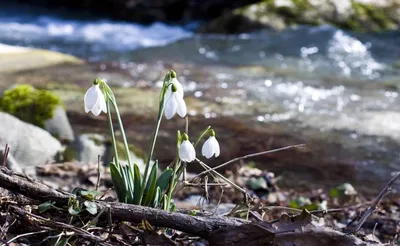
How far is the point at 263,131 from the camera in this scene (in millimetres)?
6711

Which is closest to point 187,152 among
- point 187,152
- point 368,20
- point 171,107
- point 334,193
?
point 187,152

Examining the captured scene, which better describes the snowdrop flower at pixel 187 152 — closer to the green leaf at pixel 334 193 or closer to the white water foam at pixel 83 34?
the green leaf at pixel 334 193

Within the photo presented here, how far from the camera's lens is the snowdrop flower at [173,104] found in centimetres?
204

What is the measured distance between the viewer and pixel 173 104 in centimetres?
204

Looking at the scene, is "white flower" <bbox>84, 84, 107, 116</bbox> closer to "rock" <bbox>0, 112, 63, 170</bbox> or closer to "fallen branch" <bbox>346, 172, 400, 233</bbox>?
"fallen branch" <bbox>346, 172, 400, 233</bbox>

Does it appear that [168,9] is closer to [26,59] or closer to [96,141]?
[26,59]

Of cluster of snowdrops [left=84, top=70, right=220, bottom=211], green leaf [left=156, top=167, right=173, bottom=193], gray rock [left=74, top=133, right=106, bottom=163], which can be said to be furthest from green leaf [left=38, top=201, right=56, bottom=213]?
gray rock [left=74, top=133, right=106, bottom=163]

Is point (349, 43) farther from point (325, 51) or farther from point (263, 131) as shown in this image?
point (263, 131)

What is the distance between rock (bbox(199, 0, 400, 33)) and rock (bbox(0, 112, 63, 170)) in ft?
32.6

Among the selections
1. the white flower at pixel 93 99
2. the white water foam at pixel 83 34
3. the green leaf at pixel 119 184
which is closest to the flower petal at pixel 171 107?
the white flower at pixel 93 99

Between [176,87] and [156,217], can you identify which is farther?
[176,87]

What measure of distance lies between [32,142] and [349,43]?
9.56 m

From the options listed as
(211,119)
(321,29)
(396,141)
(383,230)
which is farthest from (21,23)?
(383,230)

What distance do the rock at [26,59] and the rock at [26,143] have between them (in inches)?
198
